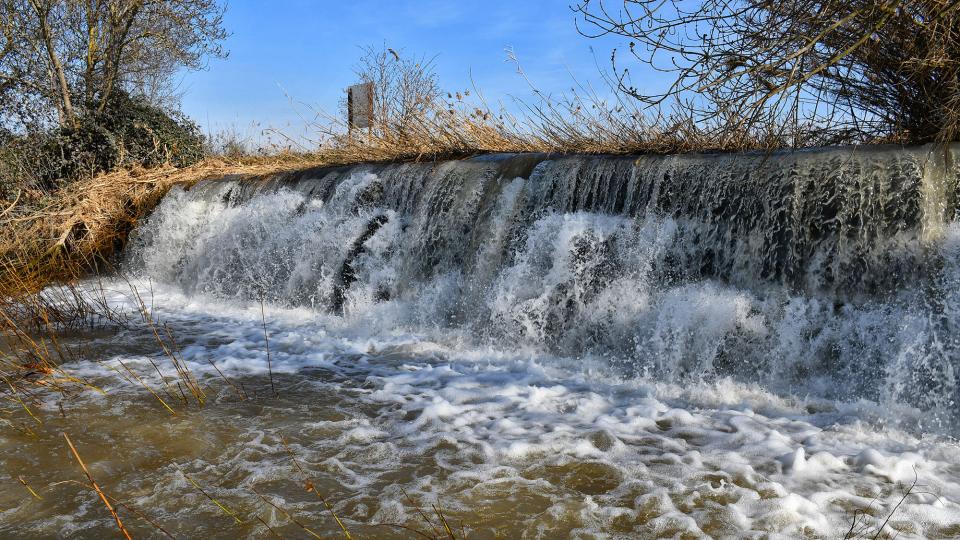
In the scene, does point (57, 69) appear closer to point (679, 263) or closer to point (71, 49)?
point (71, 49)

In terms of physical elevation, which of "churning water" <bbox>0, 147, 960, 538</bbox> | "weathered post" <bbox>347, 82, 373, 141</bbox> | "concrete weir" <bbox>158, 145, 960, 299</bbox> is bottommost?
"churning water" <bbox>0, 147, 960, 538</bbox>

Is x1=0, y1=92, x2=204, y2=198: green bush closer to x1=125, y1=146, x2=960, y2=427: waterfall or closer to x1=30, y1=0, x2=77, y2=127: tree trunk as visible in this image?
x1=30, y1=0, x2=77, y2=127: tree trunk

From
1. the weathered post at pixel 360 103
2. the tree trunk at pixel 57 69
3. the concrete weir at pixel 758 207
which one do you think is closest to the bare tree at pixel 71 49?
the tree trunk at pixel 57 69

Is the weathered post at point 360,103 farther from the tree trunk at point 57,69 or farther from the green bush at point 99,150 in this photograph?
the tree trunk at point 57,69

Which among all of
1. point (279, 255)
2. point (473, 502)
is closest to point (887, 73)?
point (473, 502)

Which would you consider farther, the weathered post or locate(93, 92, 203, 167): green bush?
locate(93, 92, 203, 167): green bush

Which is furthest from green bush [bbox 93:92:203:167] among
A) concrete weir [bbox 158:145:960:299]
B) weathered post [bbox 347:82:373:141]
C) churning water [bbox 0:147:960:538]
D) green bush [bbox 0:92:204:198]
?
concrete weir [bbox 158:145:960:299]

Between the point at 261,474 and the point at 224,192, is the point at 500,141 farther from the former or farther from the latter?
the point at 261,474

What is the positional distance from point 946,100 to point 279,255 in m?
6.81

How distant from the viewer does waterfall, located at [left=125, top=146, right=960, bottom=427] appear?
452 cm

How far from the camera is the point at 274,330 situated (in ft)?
21.7

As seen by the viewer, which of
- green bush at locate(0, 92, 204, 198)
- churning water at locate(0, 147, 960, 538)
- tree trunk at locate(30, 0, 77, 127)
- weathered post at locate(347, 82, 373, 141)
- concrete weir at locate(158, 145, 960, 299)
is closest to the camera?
churning water at locate(0, 147, 960, 538)

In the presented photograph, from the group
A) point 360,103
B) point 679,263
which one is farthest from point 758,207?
point 360,103

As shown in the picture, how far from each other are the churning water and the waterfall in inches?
0.7
